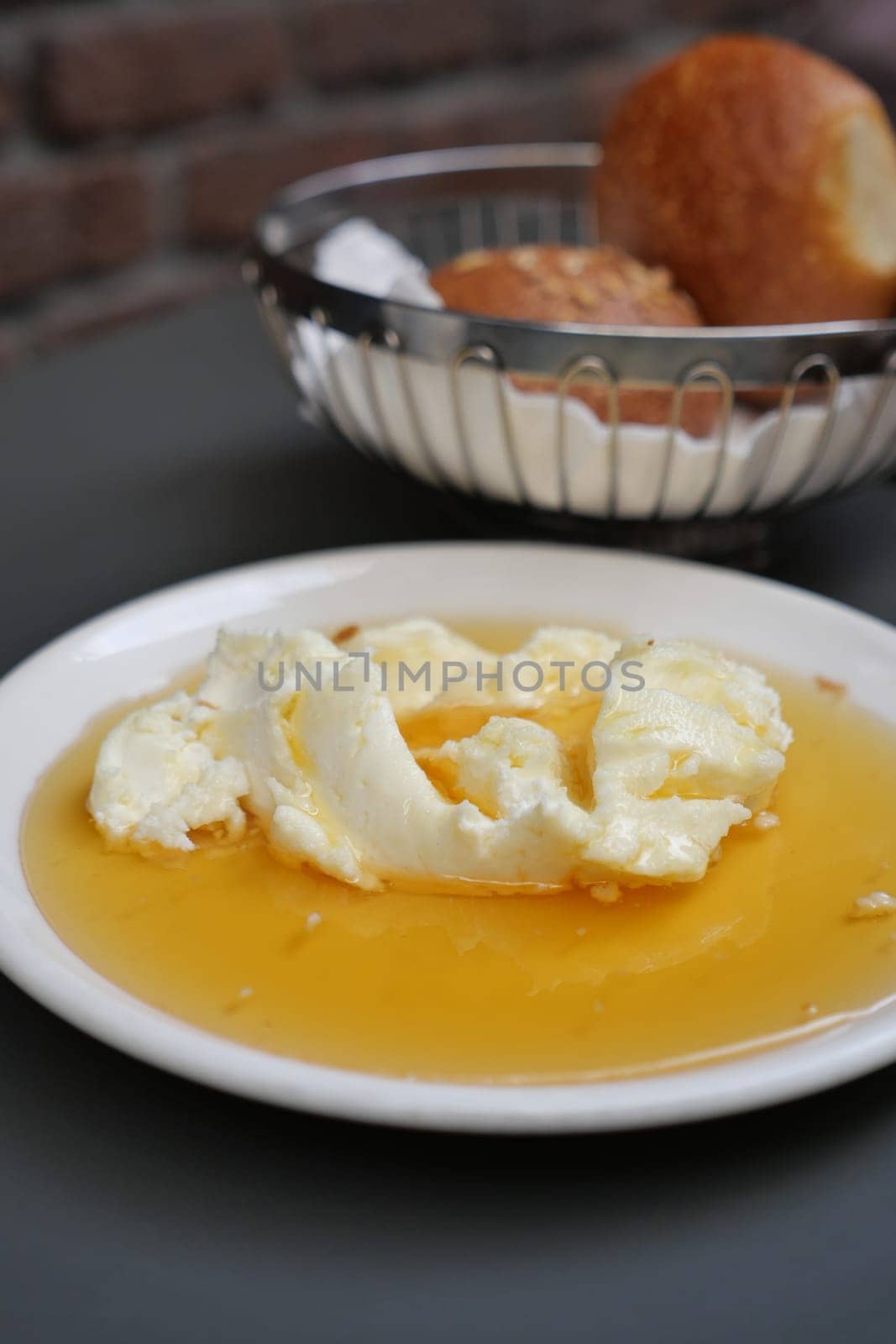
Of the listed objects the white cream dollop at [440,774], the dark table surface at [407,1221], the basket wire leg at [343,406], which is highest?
the basket wire leg at [343,406]

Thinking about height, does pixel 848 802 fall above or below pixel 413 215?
below

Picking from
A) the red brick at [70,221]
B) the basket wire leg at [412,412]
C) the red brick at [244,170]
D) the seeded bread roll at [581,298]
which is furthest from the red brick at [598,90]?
the basket wire leg at [412,412]

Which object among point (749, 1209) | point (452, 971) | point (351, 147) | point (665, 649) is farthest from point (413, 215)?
point (749, 1209)

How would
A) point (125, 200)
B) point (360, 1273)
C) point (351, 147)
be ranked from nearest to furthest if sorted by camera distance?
point (360, 1273)
point (125, 200)
point (351, 147)

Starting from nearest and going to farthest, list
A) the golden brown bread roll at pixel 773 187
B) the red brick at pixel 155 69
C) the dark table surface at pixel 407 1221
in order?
1. the dark table surface at pixel 407 1221
2. the golden brown bread roll at pixel 773 187
3. the red brick at pixel 155 69

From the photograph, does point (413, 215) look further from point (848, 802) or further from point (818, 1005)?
point (818, 1005)

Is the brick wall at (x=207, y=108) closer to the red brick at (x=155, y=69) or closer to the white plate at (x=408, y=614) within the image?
the red brick at (x=155, y=69)
